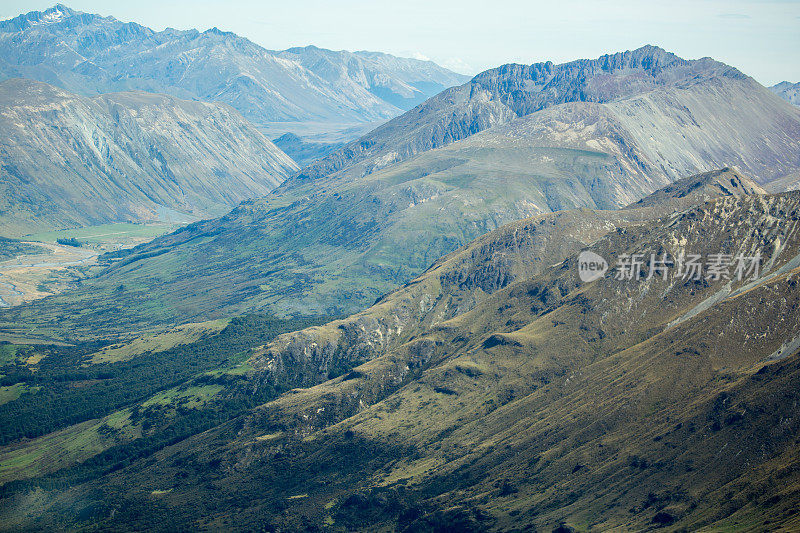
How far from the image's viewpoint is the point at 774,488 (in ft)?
632

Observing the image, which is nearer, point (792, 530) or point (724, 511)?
point (792, 530)

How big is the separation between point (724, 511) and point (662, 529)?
53.5ft

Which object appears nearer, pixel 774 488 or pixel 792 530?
pixel 792 530

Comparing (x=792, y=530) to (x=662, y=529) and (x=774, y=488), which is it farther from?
(x=662, y=529)

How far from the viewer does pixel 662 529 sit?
649 feet

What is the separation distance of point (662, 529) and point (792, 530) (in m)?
34.1

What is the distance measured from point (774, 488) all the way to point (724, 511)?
13681mm

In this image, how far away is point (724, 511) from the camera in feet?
641

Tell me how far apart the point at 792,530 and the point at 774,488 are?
21.5 meters

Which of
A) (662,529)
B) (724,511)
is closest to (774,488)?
(724,511)

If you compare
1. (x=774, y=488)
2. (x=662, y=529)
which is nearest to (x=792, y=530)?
(x=774, y=488)

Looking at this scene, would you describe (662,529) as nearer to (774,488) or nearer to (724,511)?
(724,511)

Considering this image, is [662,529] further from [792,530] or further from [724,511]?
[792,530]
